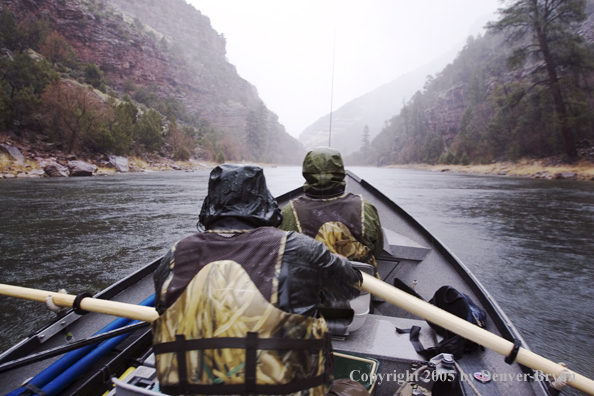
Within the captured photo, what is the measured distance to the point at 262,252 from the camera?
1050mm

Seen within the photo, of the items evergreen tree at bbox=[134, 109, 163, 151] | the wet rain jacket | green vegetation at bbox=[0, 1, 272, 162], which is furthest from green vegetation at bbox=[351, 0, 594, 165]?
evergreen tree at bbox=[134, 109, 163, 151]

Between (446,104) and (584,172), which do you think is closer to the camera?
(584,172)

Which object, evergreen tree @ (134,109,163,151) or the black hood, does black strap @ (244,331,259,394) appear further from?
evergreen tree @ (134,109,163,151)

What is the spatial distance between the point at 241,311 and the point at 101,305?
3.73 feet

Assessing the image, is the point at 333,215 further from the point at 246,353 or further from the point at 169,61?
the point at 169,61

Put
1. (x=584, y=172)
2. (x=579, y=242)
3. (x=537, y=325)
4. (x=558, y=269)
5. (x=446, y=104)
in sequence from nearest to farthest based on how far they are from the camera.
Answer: (x=537, y=325), (x=558, y=269), (x=579, y=242), (x=584, y=172), (x=446, y=104)

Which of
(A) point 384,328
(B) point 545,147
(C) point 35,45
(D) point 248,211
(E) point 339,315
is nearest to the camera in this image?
(D) point 248,211

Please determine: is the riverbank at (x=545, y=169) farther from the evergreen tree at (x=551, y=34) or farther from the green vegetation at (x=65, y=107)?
the green vegetation at (x=65, y=107)

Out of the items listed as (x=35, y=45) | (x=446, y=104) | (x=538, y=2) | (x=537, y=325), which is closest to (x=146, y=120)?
(x=35, y=45)

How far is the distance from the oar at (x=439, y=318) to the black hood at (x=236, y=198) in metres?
0.69

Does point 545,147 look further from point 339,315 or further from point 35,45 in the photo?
point 35,45

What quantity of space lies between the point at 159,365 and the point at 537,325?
4.03 metres

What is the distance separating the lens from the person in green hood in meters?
2.20

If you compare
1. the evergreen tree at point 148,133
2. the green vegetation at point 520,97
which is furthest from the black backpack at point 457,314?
the evergreen tree at point 148,133
